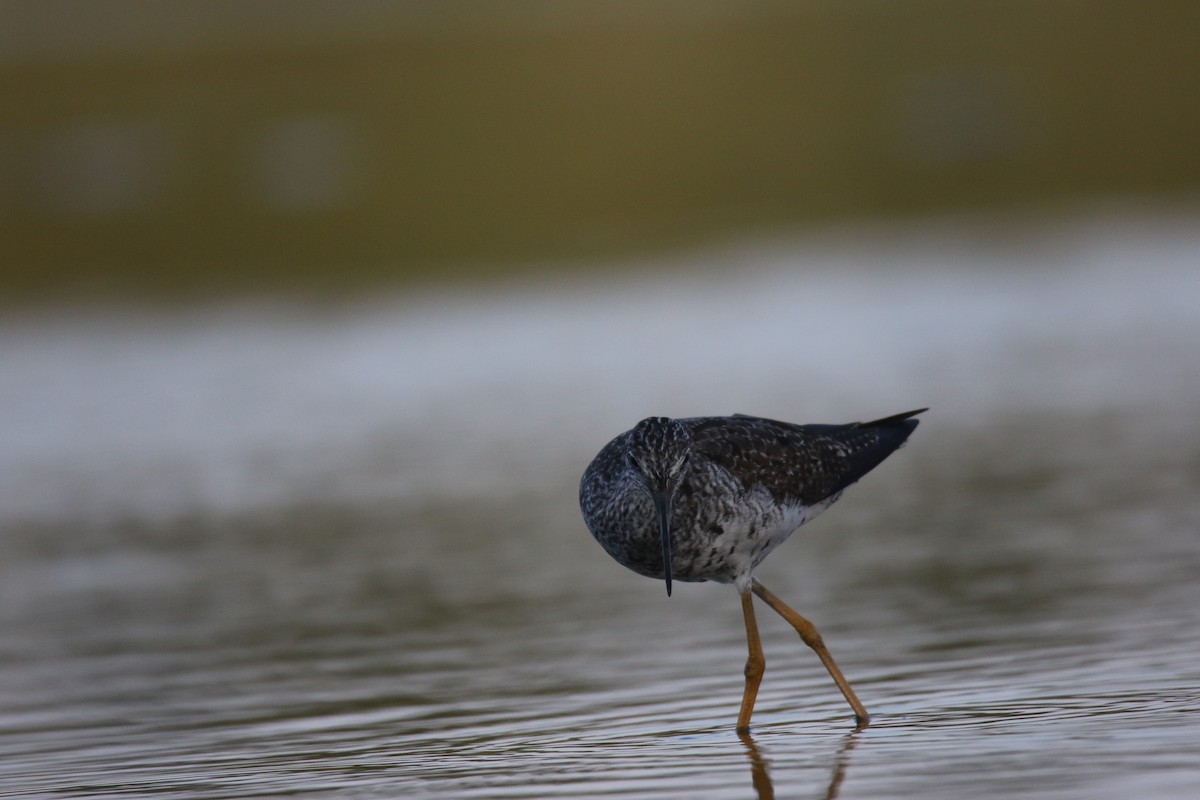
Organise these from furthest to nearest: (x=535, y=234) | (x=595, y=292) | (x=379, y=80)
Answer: (x=379, y=80), (x=535, y=234), (x=595, y=292)

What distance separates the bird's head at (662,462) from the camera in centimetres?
680

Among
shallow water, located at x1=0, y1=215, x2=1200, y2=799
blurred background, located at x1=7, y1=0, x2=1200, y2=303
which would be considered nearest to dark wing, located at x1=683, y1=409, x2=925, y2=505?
shallow water, located at x1=0, y1=215, x2=1200, y2=799

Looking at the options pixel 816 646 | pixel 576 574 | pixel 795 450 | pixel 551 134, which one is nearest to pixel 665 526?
pixel 816 646

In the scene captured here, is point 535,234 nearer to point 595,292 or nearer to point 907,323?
point 595,292

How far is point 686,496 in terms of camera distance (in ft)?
23.0

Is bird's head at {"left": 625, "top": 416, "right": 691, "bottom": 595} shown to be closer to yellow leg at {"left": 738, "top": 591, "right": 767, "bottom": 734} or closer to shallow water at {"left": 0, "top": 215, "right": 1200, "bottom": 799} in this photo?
yellow leg at {"left": 738, "top": 591, "right": 767, "bottom": 734}

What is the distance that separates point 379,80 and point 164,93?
5.04 meters

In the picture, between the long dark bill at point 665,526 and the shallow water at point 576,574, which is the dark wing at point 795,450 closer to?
the long dark bill at point 665,526

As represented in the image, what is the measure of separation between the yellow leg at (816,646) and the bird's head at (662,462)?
0.54 meters

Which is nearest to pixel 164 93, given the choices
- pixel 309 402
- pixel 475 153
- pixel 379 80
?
pixel 379 80

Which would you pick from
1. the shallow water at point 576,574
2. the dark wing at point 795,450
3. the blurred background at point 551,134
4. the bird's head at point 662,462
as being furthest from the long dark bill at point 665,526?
the blurred background at point 551,134

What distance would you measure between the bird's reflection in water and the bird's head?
0.70m

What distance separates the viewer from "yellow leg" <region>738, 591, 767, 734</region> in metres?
6.76

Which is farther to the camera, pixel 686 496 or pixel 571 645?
pixel 571 645
